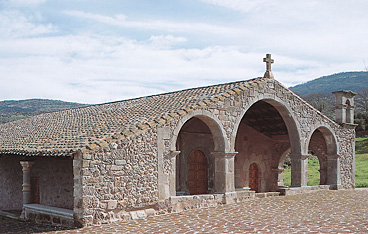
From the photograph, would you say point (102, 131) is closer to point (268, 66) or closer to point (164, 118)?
point (164, 118)

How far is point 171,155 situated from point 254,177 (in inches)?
354

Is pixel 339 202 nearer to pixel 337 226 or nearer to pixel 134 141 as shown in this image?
pixel 337 226

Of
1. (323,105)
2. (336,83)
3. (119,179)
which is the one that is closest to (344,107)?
(119,179)

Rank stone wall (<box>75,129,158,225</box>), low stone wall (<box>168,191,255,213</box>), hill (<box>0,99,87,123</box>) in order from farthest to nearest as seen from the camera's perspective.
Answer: hill (<box>0,99,87,123</box>), low stone wall (<box>168,191,255,213</box>), stone wall (<box>75,129,158,225</box>)

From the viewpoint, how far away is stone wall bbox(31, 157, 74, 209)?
496 inches

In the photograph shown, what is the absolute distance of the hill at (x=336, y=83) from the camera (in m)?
126

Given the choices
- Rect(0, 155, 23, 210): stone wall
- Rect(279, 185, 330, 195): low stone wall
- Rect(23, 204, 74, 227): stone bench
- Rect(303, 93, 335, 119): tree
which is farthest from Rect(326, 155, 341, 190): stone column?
Rect(303, 93, 335, 119): tree

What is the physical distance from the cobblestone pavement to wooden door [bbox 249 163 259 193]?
18.9 feet

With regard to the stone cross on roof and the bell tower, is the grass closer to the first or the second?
the bell tower

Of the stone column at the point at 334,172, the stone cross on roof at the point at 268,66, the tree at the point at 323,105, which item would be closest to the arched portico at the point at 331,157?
the stone column at the point at 334,172

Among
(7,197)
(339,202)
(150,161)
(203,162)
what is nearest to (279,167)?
(203,162)

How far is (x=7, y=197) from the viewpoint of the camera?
49.3ft

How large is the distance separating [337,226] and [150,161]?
475 cm

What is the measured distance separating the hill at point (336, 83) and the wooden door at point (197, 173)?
111 meters
